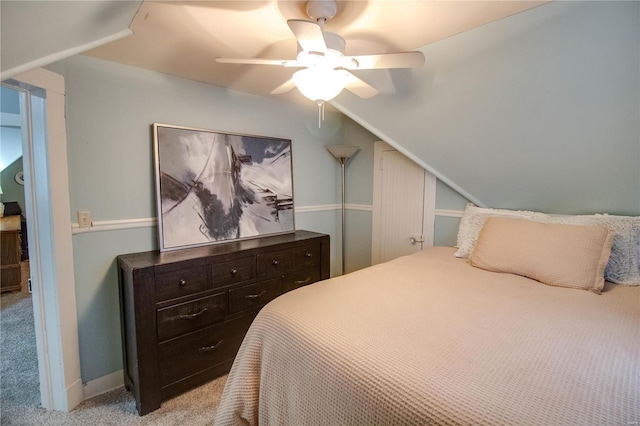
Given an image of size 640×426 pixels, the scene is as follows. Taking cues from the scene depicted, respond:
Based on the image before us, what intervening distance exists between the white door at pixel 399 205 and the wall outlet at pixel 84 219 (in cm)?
250

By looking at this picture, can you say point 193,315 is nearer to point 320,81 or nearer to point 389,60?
point 320,81

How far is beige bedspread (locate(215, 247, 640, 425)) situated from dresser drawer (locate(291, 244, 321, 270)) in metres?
0.87

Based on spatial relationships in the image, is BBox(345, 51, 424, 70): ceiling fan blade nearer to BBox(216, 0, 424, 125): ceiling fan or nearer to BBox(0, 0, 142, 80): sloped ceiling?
BBox(216, 0, 424, 125): ceiling fan

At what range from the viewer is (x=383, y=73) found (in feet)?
6.18

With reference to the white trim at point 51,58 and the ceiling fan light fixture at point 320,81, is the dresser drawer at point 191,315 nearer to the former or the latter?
the white trim at point 51,58

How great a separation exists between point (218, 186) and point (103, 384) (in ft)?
5.09

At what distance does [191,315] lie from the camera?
1893 millimetres

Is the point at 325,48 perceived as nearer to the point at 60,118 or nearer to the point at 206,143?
the point at 206,143

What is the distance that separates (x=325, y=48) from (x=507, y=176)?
170cm

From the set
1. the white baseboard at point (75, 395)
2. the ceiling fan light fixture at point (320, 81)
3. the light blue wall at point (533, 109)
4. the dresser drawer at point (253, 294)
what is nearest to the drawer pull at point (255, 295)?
the dresser drawer at point (253, 294)

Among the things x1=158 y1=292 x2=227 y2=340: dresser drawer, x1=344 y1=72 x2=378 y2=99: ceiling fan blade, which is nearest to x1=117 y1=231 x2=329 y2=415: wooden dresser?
x1=158 y1=292 x2=227 y2=340: dresser drawer

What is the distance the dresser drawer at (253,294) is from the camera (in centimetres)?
209

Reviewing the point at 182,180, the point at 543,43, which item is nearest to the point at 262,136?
the point at 182,180

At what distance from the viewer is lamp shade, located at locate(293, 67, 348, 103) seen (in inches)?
54.1
